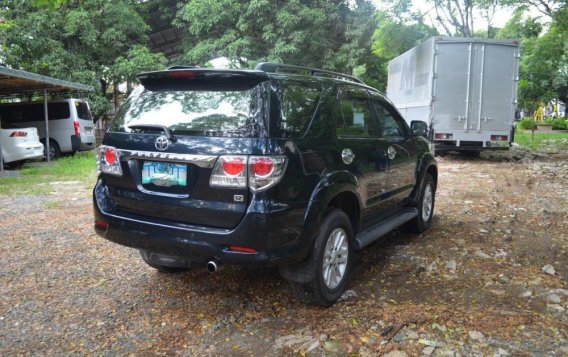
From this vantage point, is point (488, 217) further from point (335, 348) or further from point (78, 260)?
point (78, 260)

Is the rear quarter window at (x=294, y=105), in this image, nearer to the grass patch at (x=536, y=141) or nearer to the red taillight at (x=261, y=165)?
the red taillight at (x=261, y=165)

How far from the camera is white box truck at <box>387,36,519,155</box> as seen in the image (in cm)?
1228

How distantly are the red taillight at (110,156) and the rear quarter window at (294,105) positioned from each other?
4.21 ft

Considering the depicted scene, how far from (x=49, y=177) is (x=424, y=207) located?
8537mm

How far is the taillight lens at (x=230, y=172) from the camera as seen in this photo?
299cm

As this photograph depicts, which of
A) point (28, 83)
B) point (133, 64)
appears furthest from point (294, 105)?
point (133, 64)

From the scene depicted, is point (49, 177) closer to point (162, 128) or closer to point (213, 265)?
point (162, 128)

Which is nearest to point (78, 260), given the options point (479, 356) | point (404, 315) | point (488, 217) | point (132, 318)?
point (132, 318)

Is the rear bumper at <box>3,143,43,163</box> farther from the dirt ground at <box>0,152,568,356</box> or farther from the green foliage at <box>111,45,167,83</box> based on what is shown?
the green foliage at <box>111,45,167,83</box>

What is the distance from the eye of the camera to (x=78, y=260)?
4.78 m

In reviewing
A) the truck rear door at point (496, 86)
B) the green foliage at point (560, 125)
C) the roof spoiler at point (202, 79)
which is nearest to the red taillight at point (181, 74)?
the roof spoiler at point (202, 79)

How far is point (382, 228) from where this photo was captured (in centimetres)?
454

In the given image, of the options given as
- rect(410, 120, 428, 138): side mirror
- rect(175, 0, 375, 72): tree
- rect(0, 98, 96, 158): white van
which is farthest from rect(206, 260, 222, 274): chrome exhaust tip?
rect(175, 0, 375, 72): tree

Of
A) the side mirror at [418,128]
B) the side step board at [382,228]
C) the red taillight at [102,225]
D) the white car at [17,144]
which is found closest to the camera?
the red taillight at [102,225]
